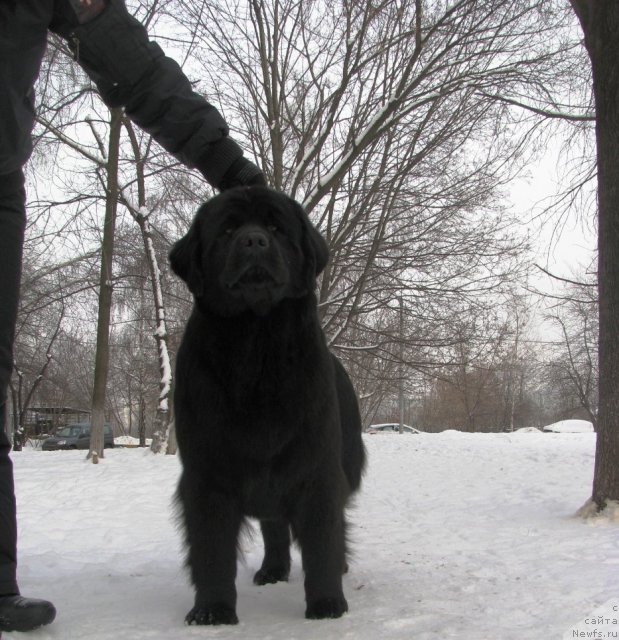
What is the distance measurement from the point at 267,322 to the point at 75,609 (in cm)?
138

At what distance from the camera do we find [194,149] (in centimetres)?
270

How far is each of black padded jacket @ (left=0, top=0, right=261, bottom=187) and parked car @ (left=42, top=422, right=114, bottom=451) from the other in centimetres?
2985

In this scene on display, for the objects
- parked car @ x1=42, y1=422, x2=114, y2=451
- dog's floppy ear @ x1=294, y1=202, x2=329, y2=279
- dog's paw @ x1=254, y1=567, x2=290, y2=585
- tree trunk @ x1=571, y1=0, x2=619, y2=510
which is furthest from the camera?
parked car @ x1=42, y1=422, x2=114, y2=451

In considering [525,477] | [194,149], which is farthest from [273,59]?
[194,149]

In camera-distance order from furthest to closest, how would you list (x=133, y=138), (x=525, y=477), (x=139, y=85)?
(x=133, y=138)
(x=525, y=477)
(x=139, y=85)

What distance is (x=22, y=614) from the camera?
6.55 feet

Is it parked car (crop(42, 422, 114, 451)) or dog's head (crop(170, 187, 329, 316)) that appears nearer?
dog's head (crop(170, 187, 329, 316))

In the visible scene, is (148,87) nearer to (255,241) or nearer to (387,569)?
(255,241)

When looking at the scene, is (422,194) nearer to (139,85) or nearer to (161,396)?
(161,396)

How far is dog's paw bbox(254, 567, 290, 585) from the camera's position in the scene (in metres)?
3.12

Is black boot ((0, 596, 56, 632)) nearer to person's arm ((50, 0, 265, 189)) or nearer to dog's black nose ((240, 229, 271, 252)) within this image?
dog's black nose ((240, 229, 271, 252))

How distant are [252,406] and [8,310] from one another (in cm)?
97

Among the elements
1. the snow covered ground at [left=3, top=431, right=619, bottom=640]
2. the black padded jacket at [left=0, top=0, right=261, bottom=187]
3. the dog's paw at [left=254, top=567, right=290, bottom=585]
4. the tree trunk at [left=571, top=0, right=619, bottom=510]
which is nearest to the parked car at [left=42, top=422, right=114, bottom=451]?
the snow covered ground at [left=3, top=431, right=619, bottom=640]

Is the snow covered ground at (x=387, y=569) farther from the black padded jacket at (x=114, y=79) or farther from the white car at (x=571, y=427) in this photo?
the white car at (x=571, y=427)
